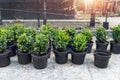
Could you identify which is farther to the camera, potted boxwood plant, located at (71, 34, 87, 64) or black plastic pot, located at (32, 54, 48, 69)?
potted boxwood plant, located at (71, 34, 87, 64)

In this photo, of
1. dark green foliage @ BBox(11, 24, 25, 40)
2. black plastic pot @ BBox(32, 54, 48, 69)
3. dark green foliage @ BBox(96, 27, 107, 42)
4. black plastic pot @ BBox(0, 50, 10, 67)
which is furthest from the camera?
dark green foliage @ BBox(96, 27, 107, 42)

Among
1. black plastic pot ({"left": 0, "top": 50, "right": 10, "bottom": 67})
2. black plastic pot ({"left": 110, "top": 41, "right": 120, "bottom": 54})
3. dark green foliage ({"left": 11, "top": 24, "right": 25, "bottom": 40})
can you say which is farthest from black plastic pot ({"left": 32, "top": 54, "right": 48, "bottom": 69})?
black plastic pot ({"left": 110, "top": 41, "right": 120, "bottom": 54})

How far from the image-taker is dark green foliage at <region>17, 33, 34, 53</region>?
4072 mm

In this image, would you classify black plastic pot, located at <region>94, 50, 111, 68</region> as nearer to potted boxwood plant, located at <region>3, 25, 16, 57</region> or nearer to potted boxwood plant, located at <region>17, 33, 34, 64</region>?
potted boxwood plant, located at <region>17, 33, 34, 64</region>

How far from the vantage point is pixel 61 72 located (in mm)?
3908

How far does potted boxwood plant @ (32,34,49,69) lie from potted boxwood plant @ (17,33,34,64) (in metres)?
0.21

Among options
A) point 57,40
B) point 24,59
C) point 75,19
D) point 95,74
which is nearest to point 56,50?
point 57,40

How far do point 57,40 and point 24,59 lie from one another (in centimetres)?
85

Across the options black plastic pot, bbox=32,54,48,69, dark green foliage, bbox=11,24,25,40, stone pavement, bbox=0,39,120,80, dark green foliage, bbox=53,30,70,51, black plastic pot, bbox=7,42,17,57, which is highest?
dark green foliage, bbox=11,24,25,40

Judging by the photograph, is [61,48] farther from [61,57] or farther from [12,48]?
[12,48]

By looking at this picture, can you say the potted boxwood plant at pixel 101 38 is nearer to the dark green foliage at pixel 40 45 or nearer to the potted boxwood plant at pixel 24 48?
the dark green foliage at pixel 40 45

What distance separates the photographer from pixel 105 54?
414cm

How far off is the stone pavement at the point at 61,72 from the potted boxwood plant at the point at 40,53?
13cm

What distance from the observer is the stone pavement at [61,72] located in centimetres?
371
